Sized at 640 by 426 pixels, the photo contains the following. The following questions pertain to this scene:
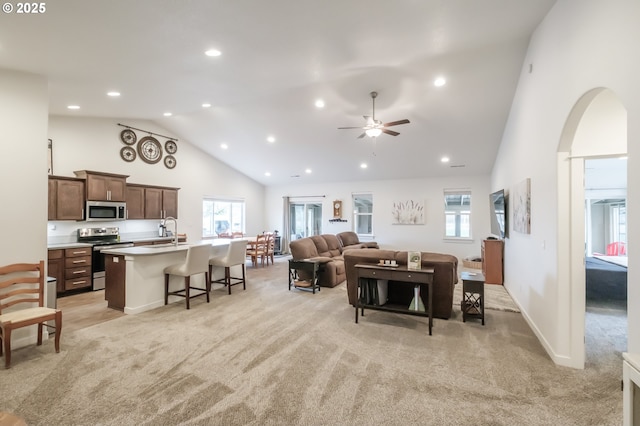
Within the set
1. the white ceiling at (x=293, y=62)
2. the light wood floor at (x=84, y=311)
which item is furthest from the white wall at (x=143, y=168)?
the light wood floor at (x=84, y=311)

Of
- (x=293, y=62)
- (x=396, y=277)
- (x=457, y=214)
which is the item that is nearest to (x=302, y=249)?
(x=396, y=277)

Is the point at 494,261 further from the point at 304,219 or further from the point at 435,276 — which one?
the point at 304,219

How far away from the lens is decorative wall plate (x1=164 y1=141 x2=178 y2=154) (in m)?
7.61

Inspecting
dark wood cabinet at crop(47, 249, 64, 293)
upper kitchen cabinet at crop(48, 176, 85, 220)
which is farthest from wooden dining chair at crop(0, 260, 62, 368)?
upper kitchen cabinet at crop(48, 176, 85, 220)

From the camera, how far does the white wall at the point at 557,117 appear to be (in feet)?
5.78

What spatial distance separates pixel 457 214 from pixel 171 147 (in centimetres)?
809

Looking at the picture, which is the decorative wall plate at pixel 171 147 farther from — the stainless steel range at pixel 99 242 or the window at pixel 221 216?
the stainless steel range at pixel 99 242

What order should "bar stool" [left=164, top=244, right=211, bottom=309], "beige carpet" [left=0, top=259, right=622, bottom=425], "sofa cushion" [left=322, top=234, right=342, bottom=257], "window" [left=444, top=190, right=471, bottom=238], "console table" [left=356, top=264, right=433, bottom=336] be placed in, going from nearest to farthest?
"beige carpet" [left=0, top=259, right=622, bottom=425], "console table" [left=356, top=264, right=433, bottom=336], "bar stool" [left=164, top=244, right=211, bottom=309], "sofa cushion" [left=322, top=234, right=342, bottom=257], "window" [left=444, top=190, right=471, bottom=238]

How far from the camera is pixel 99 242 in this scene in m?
5.75

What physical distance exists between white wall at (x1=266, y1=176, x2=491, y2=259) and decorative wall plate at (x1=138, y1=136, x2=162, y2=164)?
479 cm

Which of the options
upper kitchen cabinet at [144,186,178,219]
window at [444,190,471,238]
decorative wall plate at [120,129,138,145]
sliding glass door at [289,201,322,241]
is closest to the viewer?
decorative wall plate at [120,129,138,145]

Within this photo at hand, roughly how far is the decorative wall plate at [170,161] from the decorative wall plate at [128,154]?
0.80 meters

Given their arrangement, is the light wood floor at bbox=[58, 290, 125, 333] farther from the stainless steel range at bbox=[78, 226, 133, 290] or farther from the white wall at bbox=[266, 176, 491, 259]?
the white wall at bbox=[266, 176, 491, 259]

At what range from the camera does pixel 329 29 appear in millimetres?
3035
